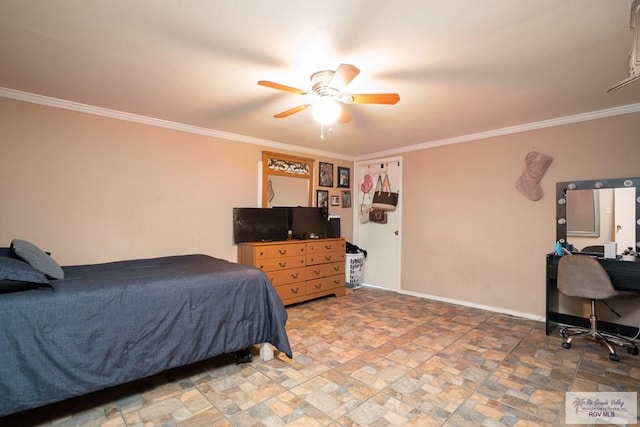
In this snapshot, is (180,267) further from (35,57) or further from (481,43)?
(481,43)

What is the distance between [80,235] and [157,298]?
167 centimetres

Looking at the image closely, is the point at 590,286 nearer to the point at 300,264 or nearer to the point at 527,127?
the point at 527,127

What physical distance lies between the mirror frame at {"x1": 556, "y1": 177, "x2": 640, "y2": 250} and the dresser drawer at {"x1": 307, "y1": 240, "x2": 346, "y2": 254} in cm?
266

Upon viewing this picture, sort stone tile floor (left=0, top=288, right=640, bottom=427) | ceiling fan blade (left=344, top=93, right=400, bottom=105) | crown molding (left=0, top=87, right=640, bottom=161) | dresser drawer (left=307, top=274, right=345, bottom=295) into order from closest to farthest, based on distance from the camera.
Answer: stone tile floor (left=0, top=288, right=640, bottom=427), ceiling fan blade (left=344, top=93, right=400, bottom=105), crown molding (left=0, top=87, right=640, bottom=161), dresser drawer (left=307, top=274, right=345, bottom=295)

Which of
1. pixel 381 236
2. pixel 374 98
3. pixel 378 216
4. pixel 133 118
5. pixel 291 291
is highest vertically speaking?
pixel 133 118

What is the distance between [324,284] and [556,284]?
8.89 feet

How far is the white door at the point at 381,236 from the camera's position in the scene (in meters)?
4.83

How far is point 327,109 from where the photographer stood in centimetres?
233

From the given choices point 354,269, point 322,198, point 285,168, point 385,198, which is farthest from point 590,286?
point 285,168

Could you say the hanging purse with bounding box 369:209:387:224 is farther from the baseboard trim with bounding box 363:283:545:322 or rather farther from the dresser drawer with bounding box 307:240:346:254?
the baseboard trim with bounding box 363:283:545:322

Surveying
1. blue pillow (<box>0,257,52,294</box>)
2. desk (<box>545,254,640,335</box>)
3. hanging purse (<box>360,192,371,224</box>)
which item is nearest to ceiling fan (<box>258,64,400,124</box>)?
blue pillow (<box>0,257,52,294</box>)

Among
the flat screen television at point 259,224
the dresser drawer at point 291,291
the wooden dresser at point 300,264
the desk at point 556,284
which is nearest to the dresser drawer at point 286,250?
the wooden dresser at point 300,264

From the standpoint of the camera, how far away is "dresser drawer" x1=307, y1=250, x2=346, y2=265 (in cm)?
424

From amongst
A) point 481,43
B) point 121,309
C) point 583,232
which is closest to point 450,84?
point 481,43
